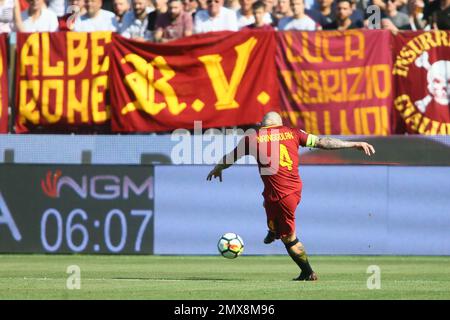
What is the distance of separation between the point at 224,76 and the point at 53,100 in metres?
3.25

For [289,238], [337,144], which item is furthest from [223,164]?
[337,144]

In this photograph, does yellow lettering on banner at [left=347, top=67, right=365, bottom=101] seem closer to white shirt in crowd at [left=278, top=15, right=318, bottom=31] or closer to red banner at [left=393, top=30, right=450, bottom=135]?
red banner at [left=393, top=30, right=450, bottom=135]

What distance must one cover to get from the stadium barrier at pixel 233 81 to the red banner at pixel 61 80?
0.02 m

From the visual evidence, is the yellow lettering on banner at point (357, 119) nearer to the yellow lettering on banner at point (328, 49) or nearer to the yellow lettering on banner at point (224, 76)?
the yellow lettering on banner at point (328, 49)

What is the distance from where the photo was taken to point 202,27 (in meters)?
21.2

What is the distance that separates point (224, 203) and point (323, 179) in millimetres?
1947

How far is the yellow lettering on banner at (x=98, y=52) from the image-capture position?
20766mm

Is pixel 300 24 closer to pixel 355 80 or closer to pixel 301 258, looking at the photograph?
pixel 355 80

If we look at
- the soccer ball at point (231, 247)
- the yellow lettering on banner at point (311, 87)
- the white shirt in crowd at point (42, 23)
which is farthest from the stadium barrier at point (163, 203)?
the soccer ball at point (231, 247)

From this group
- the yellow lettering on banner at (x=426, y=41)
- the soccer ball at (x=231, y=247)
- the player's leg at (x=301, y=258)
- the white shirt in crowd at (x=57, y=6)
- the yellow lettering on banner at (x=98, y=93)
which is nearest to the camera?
the player's leg at (x=301, y=258)

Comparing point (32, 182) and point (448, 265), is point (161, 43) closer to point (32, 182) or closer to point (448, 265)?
point (32, 182)

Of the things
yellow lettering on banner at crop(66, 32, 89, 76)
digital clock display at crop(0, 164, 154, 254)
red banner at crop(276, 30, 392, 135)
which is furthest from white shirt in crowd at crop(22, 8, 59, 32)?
red banner at crop(276, 30, 392, 135)
